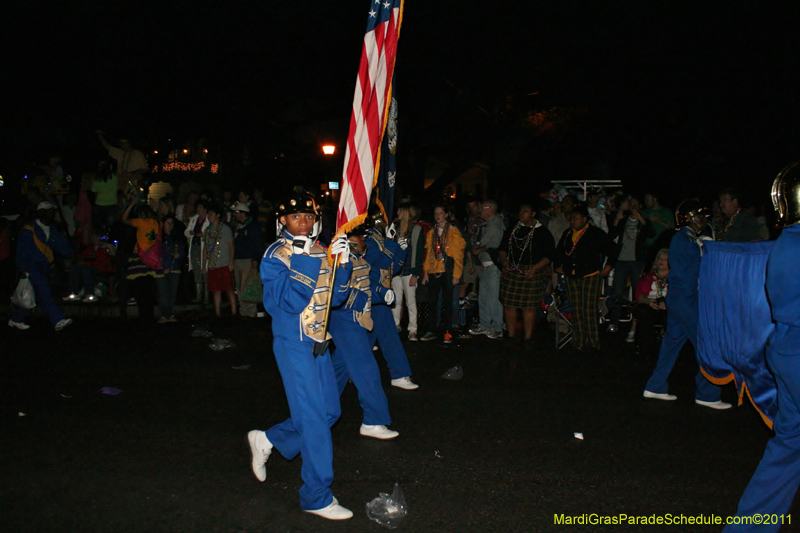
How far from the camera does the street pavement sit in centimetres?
404

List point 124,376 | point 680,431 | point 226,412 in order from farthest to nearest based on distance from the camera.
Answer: point 124,376 < point 226,412 < point 680,431

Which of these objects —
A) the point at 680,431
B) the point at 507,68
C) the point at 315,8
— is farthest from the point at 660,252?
the point at 315,8

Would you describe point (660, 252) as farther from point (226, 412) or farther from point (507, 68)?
point (507, 68)

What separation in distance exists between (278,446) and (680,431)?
3.29 metres

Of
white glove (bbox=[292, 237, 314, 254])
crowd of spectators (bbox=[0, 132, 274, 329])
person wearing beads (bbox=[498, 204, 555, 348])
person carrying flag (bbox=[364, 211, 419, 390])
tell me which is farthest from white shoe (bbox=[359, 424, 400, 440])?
crowd of spectators (bbox=[0, 132, 274, 329])

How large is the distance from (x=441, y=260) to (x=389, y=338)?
3.19 meters

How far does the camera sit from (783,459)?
329 centimetres

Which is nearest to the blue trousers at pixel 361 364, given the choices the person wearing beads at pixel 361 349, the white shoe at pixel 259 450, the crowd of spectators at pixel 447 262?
the person wearing beads at pixel 361 349

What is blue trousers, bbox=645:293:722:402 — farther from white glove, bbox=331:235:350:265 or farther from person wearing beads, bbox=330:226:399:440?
white glove, bbox=331:235:350:265

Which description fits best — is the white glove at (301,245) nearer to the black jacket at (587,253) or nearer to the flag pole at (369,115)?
the flag pole at (369,115)

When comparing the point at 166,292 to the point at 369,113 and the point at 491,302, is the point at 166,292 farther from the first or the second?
the point at 369,113

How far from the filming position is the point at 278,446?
427 cm

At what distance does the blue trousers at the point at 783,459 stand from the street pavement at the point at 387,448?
1.99 feet

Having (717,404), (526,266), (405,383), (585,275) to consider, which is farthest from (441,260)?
(717,404)
